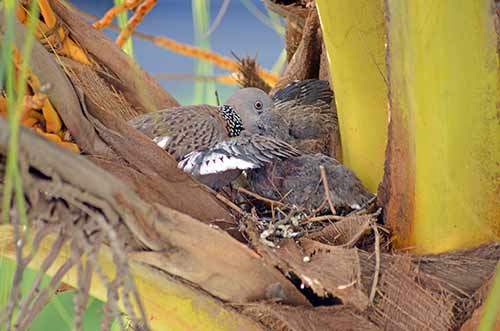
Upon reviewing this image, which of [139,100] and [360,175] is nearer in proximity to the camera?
[360,175]

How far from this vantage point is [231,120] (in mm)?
1303

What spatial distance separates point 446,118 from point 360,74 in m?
0.22

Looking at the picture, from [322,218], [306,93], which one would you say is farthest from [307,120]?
[322,218]

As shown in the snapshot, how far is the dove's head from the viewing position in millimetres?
1332

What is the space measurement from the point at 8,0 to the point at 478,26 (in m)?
0.49

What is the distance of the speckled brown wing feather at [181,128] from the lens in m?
1.14

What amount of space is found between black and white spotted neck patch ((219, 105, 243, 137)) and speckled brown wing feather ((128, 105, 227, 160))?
5 cm

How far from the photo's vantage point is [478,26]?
2.71 feet

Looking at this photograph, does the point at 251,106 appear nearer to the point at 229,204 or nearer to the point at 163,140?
the point at 163,140

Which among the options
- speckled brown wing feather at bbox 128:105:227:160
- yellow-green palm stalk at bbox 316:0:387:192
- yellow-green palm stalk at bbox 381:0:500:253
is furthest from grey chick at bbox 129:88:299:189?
yellow-green palm stalk at bbox 381:0:500:253

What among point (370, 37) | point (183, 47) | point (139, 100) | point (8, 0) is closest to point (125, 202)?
point (8, 0)

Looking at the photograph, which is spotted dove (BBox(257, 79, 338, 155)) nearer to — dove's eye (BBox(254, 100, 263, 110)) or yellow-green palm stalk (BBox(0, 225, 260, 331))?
dove's eye (BBox(254, 100, 263, 110))

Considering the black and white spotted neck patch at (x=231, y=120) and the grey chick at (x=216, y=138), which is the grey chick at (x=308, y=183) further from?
the black and white spotted neck patch at (x=231, y=120)

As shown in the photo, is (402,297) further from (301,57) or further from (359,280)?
(301,57)
